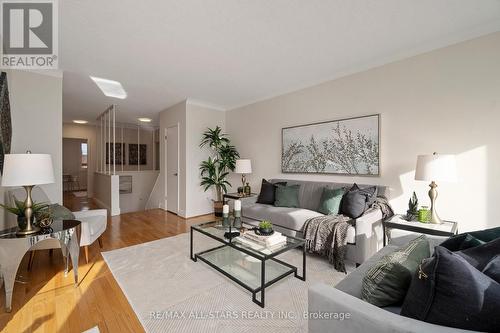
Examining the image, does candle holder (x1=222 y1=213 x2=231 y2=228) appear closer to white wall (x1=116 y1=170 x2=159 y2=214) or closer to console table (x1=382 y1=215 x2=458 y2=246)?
console table (x1=382 y1=215 x2=458 y2=246)

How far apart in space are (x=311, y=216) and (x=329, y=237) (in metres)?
0.44

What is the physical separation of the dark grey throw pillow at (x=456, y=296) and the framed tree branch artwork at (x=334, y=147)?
94.5 inches

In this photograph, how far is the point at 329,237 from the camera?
248cm

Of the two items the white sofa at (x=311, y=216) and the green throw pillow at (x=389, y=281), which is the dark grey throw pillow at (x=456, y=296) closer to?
the green throw pillow at (x=389, y=281)

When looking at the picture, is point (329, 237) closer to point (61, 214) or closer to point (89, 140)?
point (61, 214)

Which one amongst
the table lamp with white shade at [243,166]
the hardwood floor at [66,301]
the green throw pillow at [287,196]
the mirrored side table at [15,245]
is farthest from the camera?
the table lamp with white shade at [243,166]

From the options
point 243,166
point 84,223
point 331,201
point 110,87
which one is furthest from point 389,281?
point 110,87

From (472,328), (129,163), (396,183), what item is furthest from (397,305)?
(129,163)

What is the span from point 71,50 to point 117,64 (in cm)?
49

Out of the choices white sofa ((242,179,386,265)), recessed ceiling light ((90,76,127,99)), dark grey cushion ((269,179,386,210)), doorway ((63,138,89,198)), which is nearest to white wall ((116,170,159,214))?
→ recessed ceiling light ((90,76,127,99))

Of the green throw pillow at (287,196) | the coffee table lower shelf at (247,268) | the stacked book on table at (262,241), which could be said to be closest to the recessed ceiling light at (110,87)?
the coffee table lower shelf at (247,268)
